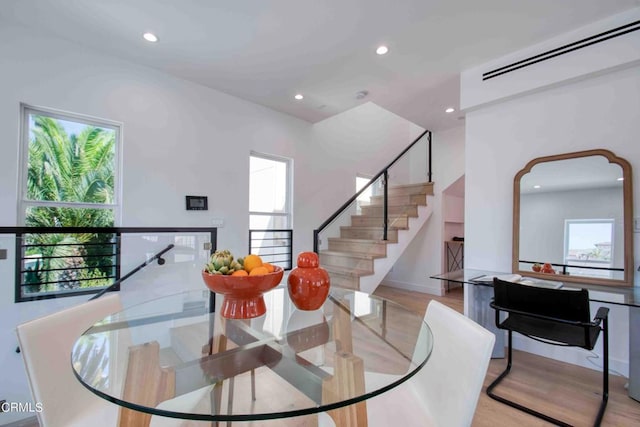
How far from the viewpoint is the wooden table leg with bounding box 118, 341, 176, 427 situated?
92 centimetres

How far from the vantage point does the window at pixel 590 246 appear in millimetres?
2406

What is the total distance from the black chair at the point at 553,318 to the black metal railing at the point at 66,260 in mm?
2971

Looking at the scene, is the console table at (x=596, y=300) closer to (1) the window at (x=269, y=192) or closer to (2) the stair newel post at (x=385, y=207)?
(2) the stair newel post at (x=385, y=207)

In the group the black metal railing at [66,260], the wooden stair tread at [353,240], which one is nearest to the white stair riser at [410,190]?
the wooden stair tread at [353,240]

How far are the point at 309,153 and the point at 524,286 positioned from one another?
3.52 metres

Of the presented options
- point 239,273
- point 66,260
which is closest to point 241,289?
point 239,273

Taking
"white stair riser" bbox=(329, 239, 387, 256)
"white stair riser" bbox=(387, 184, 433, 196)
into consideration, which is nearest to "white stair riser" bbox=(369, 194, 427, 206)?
"white stair riser" bbox=(387, 184, 433, 196)

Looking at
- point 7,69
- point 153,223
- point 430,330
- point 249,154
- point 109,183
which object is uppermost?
point 7,69

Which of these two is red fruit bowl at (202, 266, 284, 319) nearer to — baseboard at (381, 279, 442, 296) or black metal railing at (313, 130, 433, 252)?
black metal railing at (313, 130, 433, 252)

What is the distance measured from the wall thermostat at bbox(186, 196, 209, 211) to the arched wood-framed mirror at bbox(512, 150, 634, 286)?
3437mm

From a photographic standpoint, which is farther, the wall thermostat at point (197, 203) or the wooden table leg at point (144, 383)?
the wall thermostat at point (197, 203)

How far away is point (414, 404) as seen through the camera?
1.26 meters

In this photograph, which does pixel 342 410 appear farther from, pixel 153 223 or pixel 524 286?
pixel 153 223

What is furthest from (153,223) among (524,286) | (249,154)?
(524,286)
